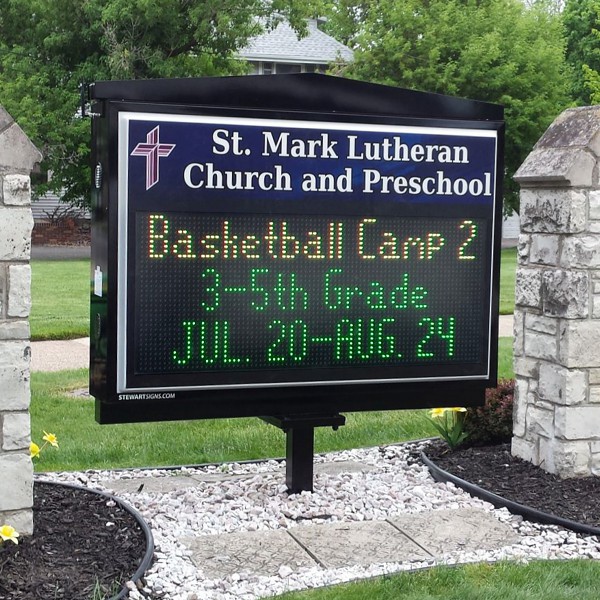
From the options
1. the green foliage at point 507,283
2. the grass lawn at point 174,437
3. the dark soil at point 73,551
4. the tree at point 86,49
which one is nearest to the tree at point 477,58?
the green foliage at point 507,283

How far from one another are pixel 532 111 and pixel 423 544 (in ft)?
88.2

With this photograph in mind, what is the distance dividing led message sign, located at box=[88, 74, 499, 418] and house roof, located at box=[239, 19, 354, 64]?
35.1 metres

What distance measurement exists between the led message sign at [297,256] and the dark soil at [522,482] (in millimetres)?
679

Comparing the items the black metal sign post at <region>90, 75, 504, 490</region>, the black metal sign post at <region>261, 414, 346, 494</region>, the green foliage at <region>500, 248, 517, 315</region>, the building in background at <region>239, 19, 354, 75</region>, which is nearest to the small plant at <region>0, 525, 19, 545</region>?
the black metal sign post at <region>90, 75, 504, 490</region>

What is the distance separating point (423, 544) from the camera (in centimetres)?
530

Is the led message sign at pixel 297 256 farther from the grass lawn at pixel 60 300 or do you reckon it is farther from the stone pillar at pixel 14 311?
the grass lawn at pixel 60 300

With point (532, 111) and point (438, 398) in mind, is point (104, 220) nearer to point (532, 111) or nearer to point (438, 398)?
Answer: point (438, 398)

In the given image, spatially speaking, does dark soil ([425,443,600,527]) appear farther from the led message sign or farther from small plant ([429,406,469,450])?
the led message sign

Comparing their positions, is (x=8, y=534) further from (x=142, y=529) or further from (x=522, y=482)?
(x=522, y=482)

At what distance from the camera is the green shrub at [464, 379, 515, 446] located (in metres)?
7.07

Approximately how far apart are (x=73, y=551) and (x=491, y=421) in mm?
3273

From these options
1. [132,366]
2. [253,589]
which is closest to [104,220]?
[132,366]

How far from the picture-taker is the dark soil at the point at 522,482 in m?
5.80

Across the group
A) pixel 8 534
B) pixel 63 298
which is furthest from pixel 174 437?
pixel 63 298
